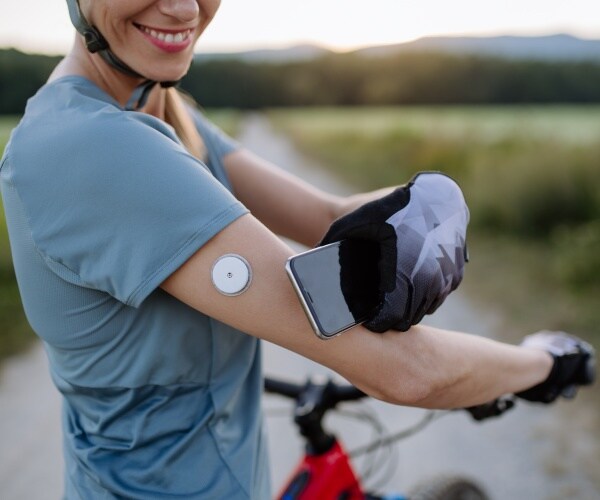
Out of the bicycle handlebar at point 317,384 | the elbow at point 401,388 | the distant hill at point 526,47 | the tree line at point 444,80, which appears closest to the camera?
the elbow at point 401,388

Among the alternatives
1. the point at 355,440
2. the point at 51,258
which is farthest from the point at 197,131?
the point at 355,440

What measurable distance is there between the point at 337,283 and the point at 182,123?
0.63m

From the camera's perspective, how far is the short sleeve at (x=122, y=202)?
0.99 metres

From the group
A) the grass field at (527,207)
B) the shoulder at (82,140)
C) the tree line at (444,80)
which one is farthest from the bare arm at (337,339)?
the tree line at (444,80)

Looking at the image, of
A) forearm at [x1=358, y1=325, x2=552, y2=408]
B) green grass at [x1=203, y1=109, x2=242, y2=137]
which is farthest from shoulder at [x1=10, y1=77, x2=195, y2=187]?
green grass at [x1=203, y1=109, x2=242, y2=137]

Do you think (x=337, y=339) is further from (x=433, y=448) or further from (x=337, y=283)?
(x=433, y=448)

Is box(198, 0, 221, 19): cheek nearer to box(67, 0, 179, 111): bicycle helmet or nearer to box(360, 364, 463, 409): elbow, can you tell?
box(67, 0, 179, 111): bicycle helmet

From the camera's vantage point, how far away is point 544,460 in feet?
11.9

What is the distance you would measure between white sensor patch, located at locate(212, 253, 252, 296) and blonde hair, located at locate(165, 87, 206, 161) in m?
0.49

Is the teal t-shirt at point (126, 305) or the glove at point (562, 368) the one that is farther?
the glove at point (562, 368)

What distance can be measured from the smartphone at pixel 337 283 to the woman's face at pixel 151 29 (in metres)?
0.51

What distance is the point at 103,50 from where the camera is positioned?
4.08 ft

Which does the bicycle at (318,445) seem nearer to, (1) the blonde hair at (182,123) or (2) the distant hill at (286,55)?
(1) the blonde hair at (182,123)

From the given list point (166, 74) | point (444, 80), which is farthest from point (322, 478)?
point (444, 80)
